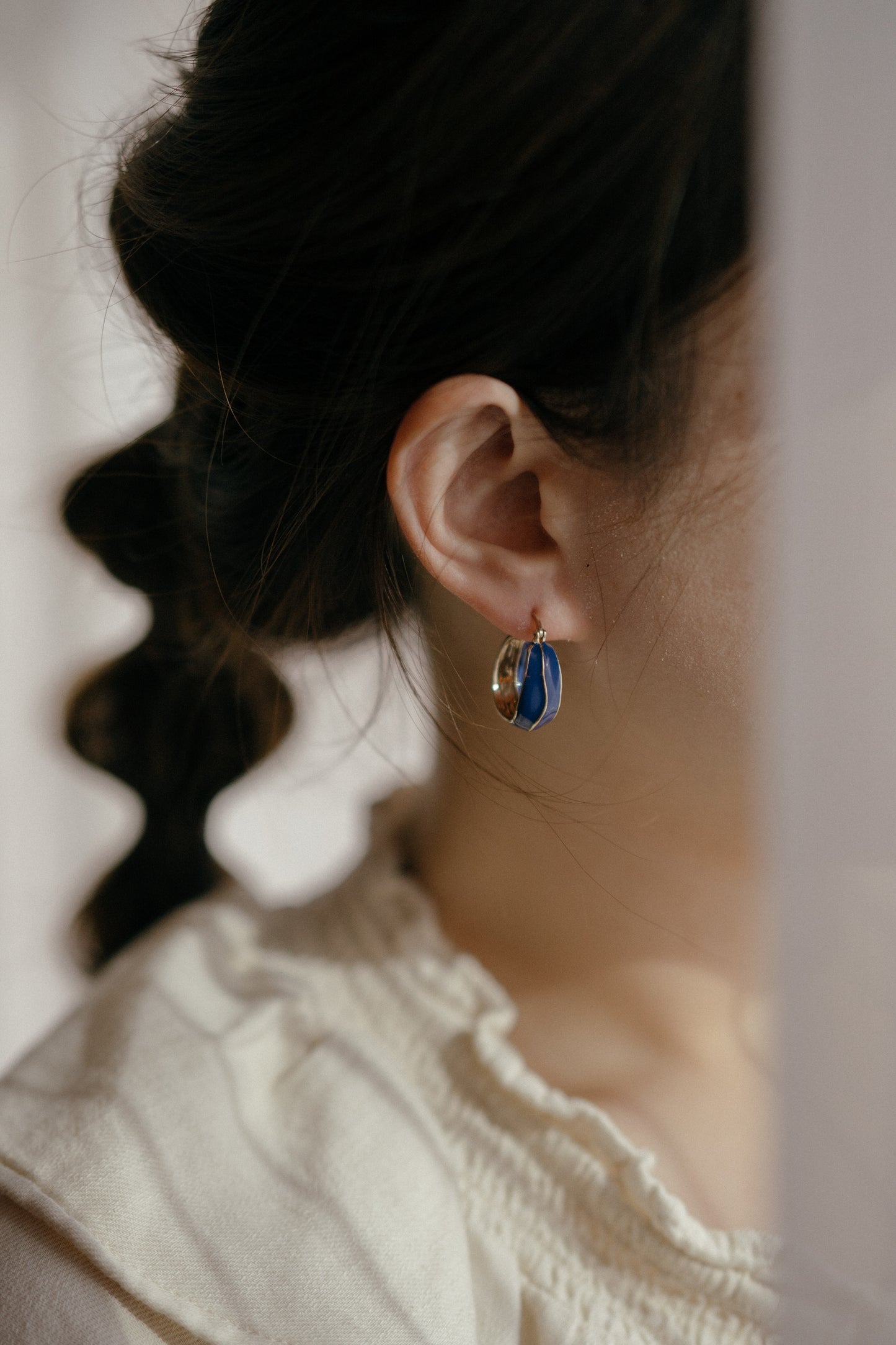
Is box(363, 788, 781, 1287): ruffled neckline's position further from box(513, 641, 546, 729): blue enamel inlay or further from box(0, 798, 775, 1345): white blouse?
box(513, 641, 546, 729): blue enamel inlay

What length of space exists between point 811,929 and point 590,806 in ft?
0.56

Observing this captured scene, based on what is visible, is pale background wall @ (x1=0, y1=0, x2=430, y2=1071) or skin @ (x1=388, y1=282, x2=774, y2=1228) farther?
pale background wall @ (x1=0, y1=0, x2=430, y2=1071)

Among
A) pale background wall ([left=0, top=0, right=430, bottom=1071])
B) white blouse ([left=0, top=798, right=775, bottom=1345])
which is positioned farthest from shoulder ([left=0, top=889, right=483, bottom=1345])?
pale background wall ([left=0, top=0, right=430, bottom=1071])

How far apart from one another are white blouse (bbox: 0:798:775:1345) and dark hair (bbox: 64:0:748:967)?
0.23 m

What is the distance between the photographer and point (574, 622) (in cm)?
42

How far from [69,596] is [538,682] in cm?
47

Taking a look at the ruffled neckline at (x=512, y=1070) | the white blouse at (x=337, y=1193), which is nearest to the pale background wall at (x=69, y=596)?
the ruffled neckline at (x=512, y=1070)

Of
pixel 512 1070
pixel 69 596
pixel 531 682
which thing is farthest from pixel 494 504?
pixel 69 596

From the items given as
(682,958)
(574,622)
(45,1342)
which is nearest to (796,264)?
(574,622)

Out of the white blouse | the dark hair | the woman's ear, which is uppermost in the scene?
the dark hair

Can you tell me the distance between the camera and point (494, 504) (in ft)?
1.43

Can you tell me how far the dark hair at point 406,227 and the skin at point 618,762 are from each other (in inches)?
0.8

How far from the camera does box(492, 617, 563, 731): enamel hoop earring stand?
0.43 metres

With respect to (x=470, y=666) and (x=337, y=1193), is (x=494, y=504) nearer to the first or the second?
(x=470, y=666)
